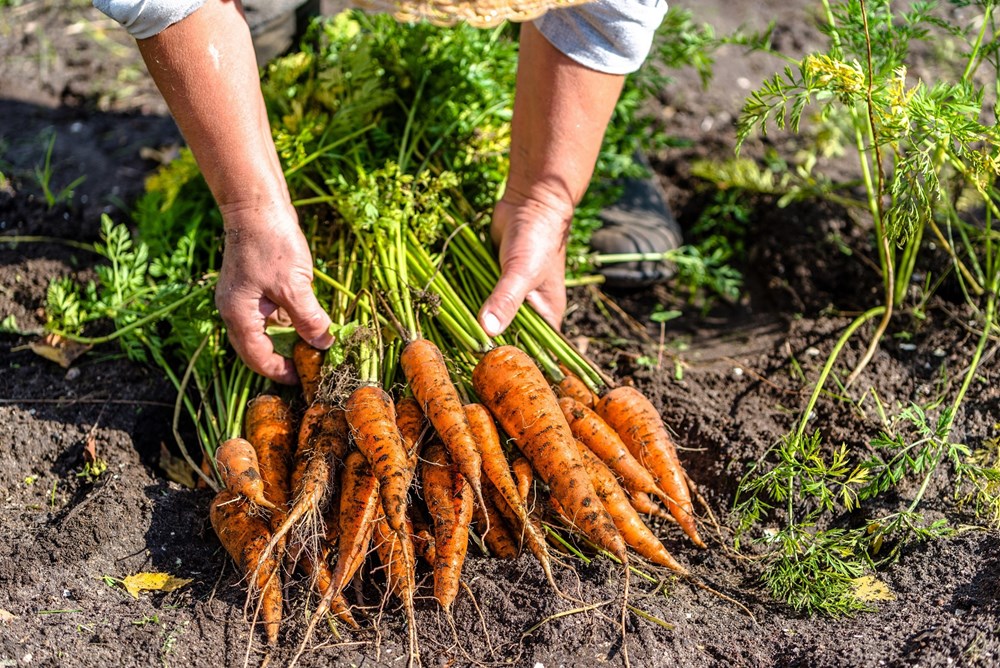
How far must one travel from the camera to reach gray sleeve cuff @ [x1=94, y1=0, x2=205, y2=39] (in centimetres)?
176

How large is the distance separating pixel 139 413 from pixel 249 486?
22.8 inches

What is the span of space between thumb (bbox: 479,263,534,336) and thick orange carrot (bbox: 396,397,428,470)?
11.1 inches

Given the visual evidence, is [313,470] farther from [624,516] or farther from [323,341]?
[624,516]

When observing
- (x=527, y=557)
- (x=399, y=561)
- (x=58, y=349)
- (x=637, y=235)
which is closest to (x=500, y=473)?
(x=527, y=557)

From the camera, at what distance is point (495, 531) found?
2113 millimetres

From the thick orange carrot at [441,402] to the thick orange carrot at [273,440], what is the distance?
0.35m

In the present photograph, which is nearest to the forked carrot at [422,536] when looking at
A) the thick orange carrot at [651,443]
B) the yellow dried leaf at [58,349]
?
the thick orange carrot at [651,443]

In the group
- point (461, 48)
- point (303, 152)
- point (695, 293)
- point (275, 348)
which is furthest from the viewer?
point (695, 293)

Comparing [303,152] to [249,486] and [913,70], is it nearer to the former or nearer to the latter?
[249,486]

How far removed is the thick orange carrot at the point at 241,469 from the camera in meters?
1.98

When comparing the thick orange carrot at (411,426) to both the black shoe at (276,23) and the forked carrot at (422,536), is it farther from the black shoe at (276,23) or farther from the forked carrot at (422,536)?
the black shoe at (276,23)

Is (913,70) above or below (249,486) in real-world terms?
above

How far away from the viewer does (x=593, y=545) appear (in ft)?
6.63

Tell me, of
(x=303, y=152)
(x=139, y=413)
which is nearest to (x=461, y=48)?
(x=303, y=152)
